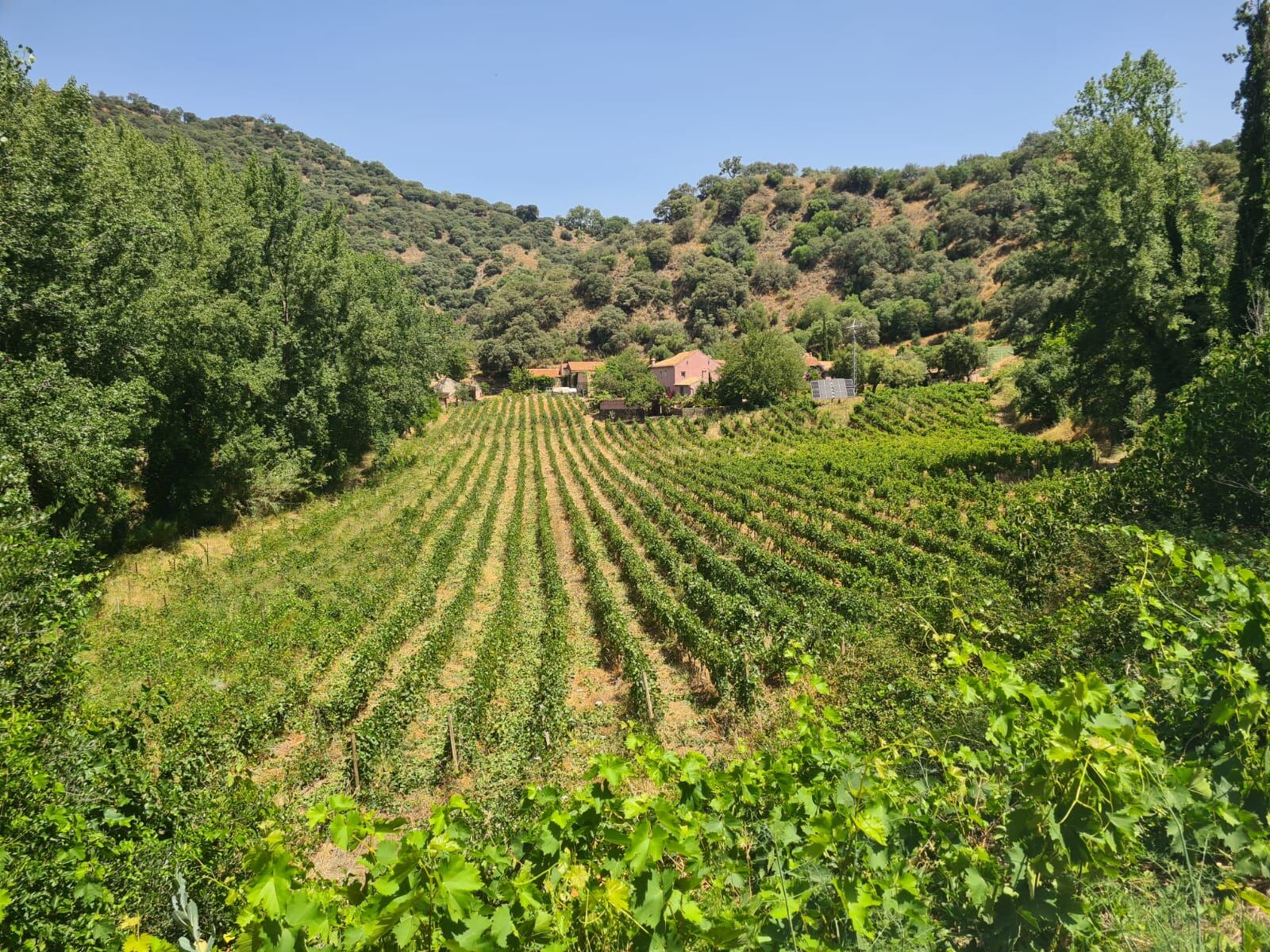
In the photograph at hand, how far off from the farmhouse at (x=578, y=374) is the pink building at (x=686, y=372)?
16.4 metres

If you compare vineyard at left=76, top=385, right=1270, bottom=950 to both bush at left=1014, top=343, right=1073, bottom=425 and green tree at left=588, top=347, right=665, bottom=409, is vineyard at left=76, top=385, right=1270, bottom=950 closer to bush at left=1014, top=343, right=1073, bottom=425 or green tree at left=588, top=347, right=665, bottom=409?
bush at left=1014, top=343, right=1073, bottom=425

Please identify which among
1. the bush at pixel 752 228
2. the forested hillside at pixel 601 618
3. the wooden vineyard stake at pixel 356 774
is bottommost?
the wooden vineyard stake at pixel 356 774

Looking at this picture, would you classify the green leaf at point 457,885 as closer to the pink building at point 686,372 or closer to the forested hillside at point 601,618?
the forested hillside at point 601,618

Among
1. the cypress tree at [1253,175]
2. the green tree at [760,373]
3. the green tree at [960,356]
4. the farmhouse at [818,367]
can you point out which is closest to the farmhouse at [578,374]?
the farmhouse at [818,367]

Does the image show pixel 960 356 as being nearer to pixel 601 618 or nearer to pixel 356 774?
pixel 601 618

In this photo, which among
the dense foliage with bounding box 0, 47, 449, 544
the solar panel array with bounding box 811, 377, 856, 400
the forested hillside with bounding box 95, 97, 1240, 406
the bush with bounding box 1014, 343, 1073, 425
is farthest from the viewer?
the forested hillside with bounding box 95, 97, 1240, 406

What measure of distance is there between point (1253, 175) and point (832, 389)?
140 feet

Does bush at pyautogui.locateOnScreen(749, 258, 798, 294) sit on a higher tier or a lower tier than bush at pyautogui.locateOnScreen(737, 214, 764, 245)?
lower

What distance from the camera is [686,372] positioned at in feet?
247

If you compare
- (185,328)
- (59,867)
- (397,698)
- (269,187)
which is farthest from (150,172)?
(59,867)

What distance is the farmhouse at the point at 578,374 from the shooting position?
9062cm

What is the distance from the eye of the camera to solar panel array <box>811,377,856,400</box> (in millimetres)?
60594

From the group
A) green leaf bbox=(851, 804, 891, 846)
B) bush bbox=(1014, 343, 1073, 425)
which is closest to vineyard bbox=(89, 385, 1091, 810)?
green leaf bbox=(851, 804, 891, 846)

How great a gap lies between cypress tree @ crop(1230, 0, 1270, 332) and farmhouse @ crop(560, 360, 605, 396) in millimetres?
74526
